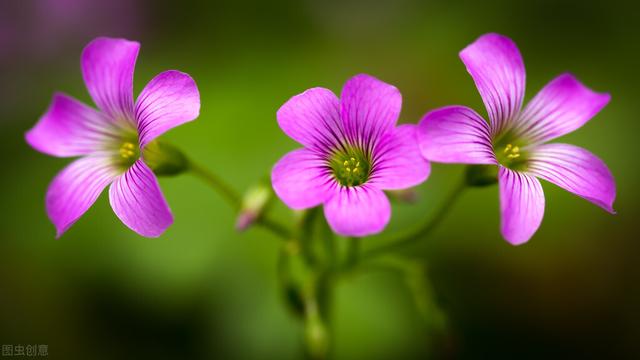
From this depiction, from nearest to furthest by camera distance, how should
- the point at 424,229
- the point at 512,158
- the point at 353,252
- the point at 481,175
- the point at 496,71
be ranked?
1. the point at 496,71
2. the point at 481,175
3. the point at 512,158
4. the point at 424,229
5. the point at 353,252

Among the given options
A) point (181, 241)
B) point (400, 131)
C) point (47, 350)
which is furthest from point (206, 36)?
point (400, 131)

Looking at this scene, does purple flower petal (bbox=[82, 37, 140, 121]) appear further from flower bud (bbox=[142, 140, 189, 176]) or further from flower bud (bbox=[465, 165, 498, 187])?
flower bud (bbox=[465, 165, 498, 187])

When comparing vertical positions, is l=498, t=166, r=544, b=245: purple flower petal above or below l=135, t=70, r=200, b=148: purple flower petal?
below

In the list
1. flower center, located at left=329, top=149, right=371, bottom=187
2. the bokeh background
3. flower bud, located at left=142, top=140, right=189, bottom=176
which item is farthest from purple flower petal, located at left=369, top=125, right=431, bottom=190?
the bokeh background

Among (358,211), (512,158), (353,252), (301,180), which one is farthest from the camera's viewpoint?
(353,252)

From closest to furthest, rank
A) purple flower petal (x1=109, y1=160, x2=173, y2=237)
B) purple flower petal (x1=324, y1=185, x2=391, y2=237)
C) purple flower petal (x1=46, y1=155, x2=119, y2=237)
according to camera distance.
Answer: purple flower petal (x1=324, y1=185, x2=391, y2=237) < purple flower petal (x1=109, y1=160, x2=173, y2=237) < purple flower petal (x1=46, y1=155, x2=119, y2=237)

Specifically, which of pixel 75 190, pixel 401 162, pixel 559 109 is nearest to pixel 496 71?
pixel 559 109

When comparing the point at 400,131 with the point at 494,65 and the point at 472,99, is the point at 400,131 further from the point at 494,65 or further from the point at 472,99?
the point at 472,99

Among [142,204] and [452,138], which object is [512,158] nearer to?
[452,138]
